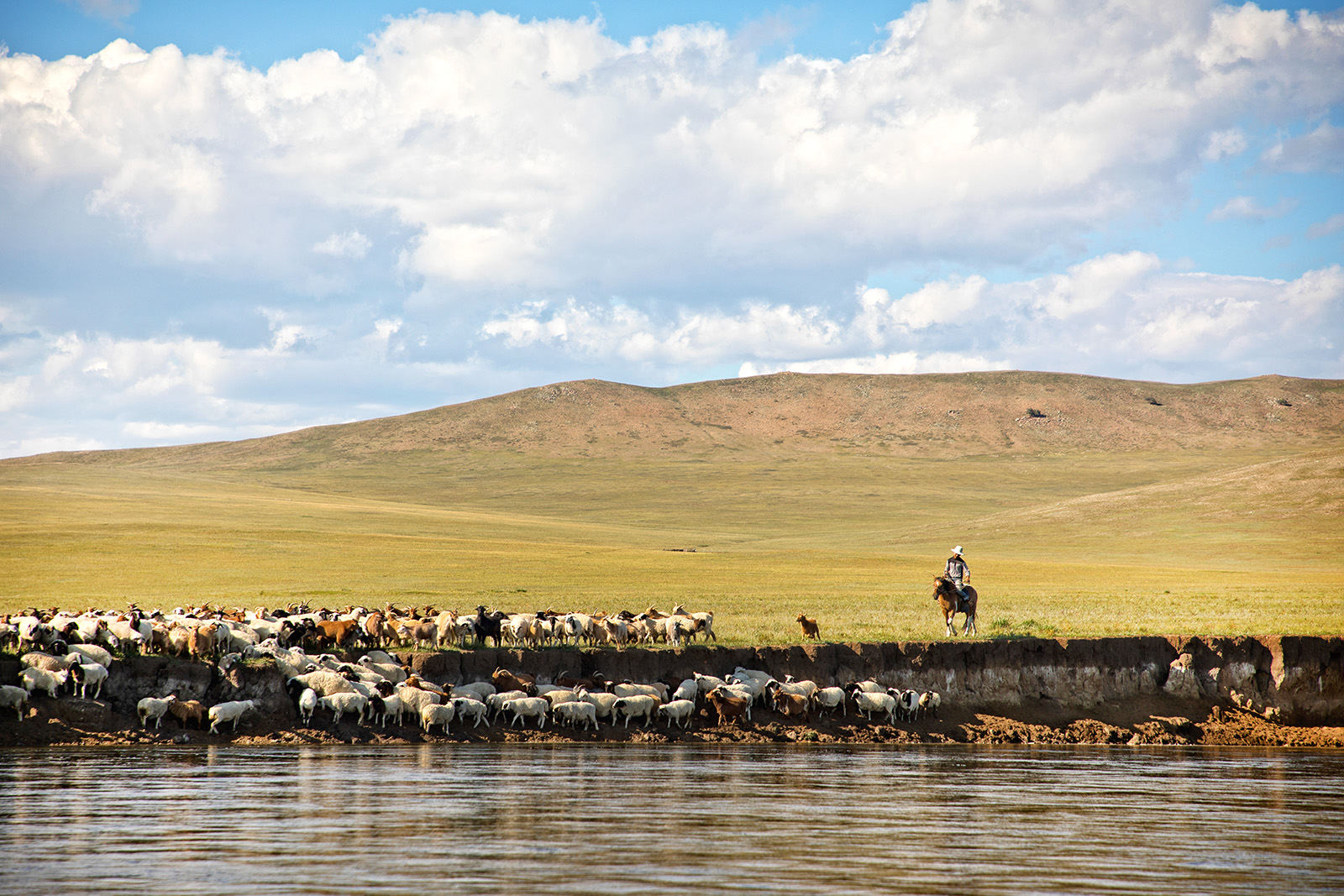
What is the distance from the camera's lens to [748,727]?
22.8 meters

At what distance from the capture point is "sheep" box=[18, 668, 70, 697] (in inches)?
787

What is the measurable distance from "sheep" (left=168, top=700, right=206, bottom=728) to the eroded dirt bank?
169 centimetres

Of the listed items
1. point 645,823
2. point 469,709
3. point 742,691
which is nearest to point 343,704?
point 469,709

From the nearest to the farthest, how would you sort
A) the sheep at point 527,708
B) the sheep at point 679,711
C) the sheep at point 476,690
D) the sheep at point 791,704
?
the sheep at point 527,708, the sheep at point 476,690, the sheep at point 679,711, the sheep at point 791,704

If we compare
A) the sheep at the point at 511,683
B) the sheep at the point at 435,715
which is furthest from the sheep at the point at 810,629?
the sheep at the point at 435,715

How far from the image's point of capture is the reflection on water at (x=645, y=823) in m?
11.4

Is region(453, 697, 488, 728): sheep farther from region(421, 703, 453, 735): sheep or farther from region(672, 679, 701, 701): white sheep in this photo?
region(672, 679, 701, 701): white sheep

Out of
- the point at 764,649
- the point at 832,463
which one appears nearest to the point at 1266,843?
the point at 764,649

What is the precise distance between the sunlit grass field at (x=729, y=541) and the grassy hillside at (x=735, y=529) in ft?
1.16

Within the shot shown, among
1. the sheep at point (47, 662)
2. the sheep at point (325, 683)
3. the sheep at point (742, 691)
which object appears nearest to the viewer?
the sheep at point (47, 662)

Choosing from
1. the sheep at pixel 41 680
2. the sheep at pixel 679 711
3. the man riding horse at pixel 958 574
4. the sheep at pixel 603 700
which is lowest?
the sheep at pixel 679 711

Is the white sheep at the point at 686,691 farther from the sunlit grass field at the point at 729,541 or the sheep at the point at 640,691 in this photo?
the sunlit grass field at the point at 729,541

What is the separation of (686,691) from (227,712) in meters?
9.12

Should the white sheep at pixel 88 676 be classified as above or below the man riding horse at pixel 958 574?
below
